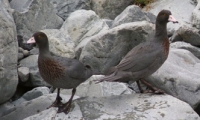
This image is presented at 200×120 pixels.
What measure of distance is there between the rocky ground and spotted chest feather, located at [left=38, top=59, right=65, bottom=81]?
528 millimetres

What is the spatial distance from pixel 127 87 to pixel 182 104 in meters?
2.09

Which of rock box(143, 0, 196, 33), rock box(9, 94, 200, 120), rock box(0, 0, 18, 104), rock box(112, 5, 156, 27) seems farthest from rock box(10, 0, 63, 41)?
rock box(9, 94, 200, 120)

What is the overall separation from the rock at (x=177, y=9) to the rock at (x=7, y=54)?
192 inches

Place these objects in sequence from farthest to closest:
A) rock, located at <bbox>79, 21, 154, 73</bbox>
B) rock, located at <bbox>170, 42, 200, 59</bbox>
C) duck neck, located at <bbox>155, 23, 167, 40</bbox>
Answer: rock, located at <bbox>170, 42, 200, 59</bbox> < rock, located at <bbox>79, 21, 154, 73</bbox> < duck neck, located at <bbox>155, 23, 167, 40</bbox>

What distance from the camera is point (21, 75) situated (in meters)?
9.97

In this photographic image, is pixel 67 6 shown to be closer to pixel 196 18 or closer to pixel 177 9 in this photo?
pixel 177 9

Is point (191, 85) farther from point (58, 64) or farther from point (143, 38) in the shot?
point (58, 64)

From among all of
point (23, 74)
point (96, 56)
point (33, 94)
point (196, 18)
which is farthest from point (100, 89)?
point (196, 18)

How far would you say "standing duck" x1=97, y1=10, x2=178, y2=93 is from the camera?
7.51 meters

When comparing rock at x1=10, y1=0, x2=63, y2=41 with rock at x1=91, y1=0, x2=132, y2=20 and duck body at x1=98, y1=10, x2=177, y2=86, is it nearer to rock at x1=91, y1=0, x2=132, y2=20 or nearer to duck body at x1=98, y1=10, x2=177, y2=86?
rock at x1=91, y1=0, x2=132, y2=20

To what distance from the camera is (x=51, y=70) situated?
7.07 metres

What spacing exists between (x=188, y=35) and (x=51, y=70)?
4968 mm

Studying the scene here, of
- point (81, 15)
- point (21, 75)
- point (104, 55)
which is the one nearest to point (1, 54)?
point (21, 75)

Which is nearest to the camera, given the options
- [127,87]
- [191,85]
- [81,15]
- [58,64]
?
[58,64]
